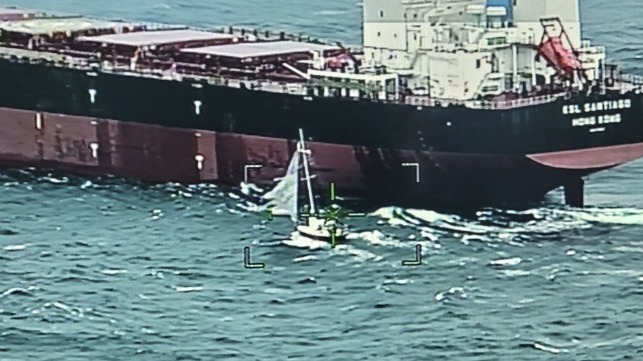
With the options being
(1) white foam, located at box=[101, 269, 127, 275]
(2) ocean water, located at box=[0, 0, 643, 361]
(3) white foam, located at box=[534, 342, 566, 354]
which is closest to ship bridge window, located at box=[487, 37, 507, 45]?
(2) ocean water, located at box=[0, 0, 643, 361]

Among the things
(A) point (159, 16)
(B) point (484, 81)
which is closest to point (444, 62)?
(B) point (484, 81)

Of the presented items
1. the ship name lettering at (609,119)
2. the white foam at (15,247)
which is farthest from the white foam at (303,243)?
the ship name lettering at (609,119)

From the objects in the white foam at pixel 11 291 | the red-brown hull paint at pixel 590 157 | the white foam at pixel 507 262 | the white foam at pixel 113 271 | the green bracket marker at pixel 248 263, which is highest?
the red-brown hull paint at pixel 590 157

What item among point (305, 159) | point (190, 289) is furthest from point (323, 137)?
point (190, 289)

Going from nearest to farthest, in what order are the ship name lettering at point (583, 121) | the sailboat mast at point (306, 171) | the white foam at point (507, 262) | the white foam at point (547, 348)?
the white foam at point (547, 348) → the white foam at point (507, 262) → the sailboat mast at point (306, 171) → the ship name lettering at point (583, 121)

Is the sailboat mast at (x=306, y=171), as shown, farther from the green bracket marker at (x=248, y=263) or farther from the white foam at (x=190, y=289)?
the white foam at (x=190, y=289)

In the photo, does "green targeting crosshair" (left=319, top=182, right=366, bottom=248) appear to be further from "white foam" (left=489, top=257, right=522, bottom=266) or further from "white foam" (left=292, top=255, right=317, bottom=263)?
"white foam" (left=489, top=257, right=522, bottom=266)
